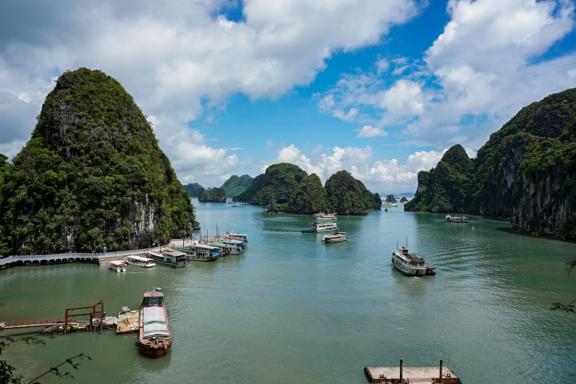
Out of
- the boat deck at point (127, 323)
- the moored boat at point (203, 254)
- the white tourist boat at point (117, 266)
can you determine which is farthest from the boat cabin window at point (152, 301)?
the moored boat at point (203, 254)

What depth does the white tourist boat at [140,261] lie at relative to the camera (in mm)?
66500

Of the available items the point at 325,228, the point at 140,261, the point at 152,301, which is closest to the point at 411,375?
the point at 152,301

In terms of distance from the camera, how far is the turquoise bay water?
97.7ft

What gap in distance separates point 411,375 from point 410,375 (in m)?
0.07

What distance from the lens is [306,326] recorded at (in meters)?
38.0

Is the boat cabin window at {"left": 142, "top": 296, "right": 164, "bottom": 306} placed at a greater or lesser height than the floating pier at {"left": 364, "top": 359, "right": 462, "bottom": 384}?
greater

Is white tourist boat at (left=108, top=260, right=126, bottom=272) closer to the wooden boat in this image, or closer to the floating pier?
the wooden boat

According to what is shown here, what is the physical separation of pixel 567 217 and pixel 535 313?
248 feet

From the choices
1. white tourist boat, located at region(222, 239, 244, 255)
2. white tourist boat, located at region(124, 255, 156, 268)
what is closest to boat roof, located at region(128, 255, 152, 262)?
white tourist boat, located at region(124, 255, 156, 268)

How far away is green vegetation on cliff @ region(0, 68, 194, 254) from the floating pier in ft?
190

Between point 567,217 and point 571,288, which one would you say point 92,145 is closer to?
point 571,288

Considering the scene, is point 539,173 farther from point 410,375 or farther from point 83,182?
point 83,182

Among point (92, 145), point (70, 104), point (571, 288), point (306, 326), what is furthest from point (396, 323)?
point (70, 104)

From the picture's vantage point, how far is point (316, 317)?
40.7 metres
